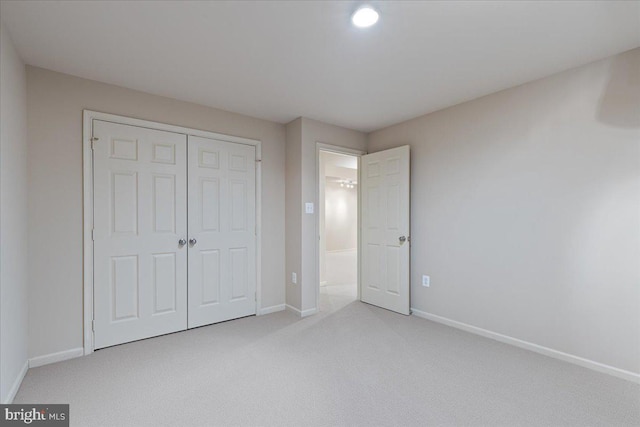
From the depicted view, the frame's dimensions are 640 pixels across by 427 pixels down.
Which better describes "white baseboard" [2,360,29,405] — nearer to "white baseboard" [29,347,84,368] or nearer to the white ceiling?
"white baseboard" [29,347,84,368]

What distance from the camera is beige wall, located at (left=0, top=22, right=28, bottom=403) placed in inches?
67.8

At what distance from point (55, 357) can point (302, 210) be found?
8.41ft

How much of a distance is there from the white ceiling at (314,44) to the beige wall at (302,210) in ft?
2.38

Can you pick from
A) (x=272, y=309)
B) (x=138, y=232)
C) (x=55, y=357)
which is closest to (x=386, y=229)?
(x=272, y=309)

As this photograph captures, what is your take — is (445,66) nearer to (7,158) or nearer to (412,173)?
(412,173)

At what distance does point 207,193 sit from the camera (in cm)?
319

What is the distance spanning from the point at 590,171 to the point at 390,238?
6.52ft

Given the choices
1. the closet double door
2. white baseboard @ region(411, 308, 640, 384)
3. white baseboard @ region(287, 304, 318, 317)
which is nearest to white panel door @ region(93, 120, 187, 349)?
the closet double door

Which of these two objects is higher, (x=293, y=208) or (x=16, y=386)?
(x=293, y=208)

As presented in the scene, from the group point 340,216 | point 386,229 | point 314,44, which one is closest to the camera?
point 314,44

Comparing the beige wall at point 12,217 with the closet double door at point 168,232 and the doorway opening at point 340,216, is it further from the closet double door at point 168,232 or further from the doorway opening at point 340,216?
the doorway opening at point 340,216

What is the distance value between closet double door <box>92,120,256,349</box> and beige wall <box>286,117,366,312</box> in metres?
0.48

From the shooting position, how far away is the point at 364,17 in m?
1.74
